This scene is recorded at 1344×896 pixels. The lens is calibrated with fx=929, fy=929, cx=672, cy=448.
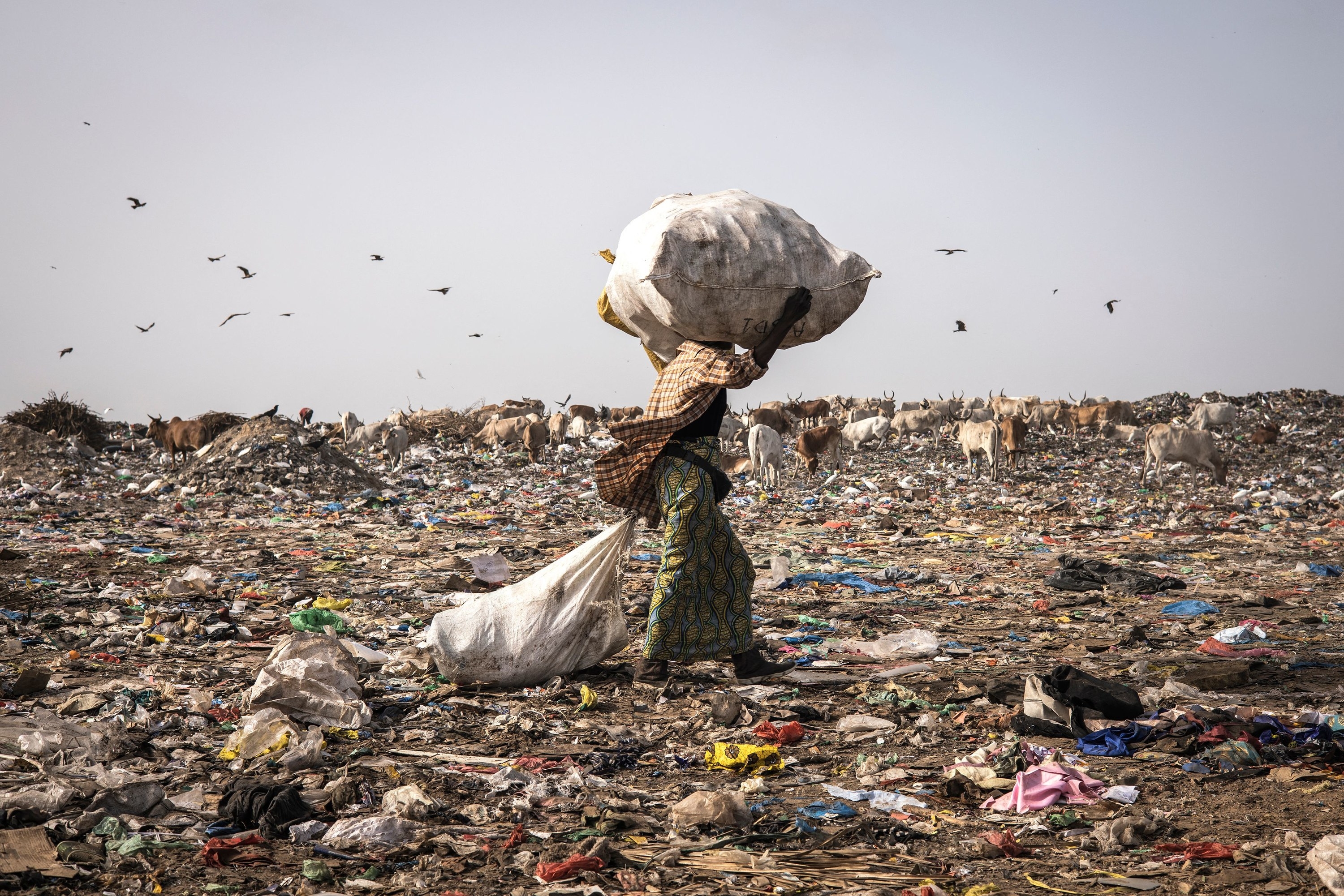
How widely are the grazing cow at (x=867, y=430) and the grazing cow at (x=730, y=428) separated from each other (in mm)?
2988

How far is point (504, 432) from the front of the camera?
25000 mm

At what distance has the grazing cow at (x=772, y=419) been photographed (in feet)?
86.9

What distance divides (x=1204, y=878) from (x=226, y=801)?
111 inches

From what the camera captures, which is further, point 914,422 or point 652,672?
point 914,422

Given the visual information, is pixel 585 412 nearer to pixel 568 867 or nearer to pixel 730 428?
pixel 730 428

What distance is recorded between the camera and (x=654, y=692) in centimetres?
430

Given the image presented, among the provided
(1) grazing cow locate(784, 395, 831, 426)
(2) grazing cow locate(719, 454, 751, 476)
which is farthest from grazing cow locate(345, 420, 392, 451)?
(1) grazing cow locate(784, 395, 831, 426)

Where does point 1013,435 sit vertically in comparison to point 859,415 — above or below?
below

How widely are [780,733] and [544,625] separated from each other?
1.27 meters

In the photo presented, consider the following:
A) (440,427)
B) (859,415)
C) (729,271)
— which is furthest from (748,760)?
(859,415)

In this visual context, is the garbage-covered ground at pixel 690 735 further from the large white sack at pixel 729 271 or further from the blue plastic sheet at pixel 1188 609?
the large white sack at pixel 729 271

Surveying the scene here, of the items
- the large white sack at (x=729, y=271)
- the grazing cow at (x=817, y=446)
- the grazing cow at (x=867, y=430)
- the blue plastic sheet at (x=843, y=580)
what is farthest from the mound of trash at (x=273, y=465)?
the grazing cow at (x=867, y=430)

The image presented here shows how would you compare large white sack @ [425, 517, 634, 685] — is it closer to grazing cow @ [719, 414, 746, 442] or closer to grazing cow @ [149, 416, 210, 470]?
grazing cow @ [149, 416, 210, 470]

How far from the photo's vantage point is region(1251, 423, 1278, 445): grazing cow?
21.5 metres
